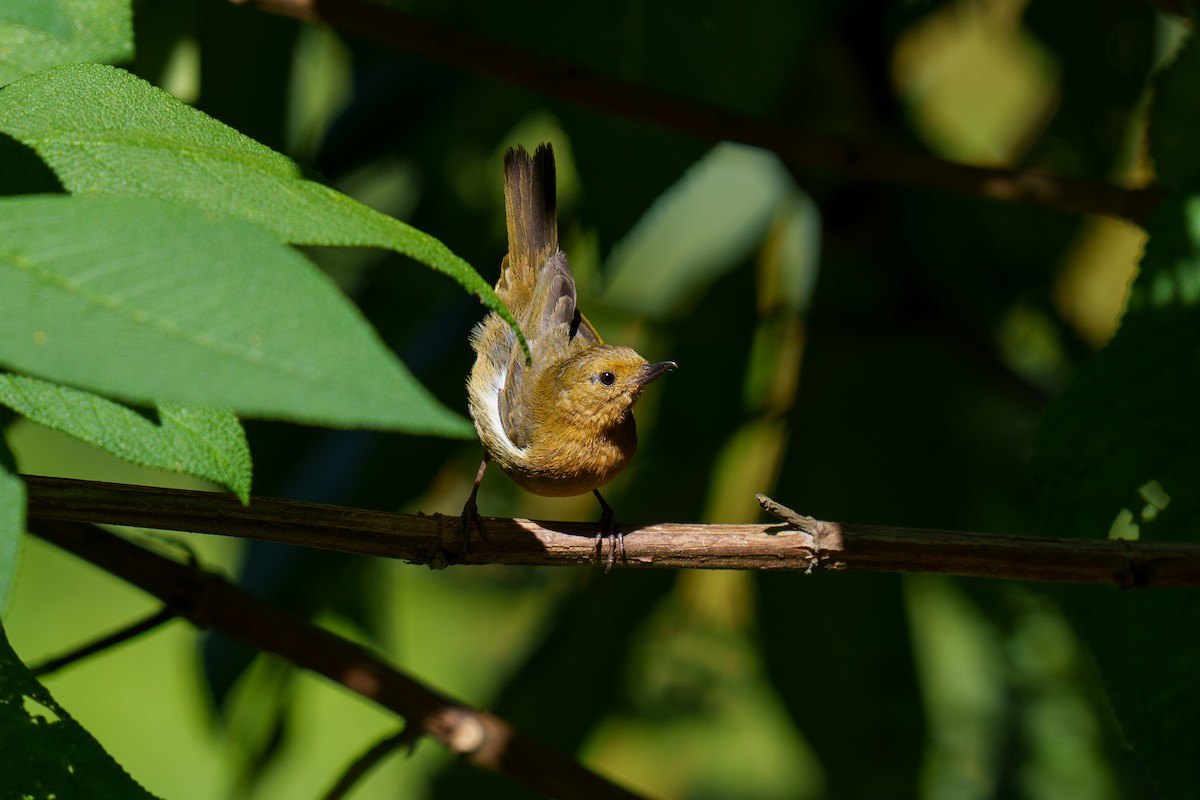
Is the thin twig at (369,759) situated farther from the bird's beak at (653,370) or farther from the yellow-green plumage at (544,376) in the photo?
the bird's beak at (653,370)

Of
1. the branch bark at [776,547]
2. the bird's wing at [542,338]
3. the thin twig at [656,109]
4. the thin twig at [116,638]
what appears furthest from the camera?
the bird's wing at [542,338]

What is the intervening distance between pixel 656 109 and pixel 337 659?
41.7 inches

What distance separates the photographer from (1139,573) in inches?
54.4

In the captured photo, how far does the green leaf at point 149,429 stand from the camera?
1.01 m

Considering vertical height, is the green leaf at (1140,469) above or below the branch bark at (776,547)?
above

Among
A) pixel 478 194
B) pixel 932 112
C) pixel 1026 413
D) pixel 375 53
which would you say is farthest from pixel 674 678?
pixel 932 112

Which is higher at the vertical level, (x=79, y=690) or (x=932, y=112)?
(x=932, y=112)

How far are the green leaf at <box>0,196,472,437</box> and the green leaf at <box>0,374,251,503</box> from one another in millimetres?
296

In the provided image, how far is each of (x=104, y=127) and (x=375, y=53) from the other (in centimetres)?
210

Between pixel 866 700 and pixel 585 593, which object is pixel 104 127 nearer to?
pixel 585 593

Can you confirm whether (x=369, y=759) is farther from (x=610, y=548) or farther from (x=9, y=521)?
(x=9, y=521)

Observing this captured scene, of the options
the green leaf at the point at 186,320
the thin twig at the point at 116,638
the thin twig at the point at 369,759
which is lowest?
the thin twig at the point at 116,638

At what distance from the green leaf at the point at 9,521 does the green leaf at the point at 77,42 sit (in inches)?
21.8

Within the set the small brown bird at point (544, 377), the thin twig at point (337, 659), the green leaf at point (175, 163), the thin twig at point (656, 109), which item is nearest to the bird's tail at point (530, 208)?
the small brown bird at point (544, 377)
